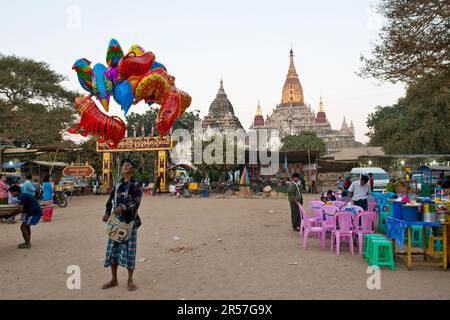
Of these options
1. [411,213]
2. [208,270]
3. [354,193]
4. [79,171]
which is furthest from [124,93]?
[79,171]

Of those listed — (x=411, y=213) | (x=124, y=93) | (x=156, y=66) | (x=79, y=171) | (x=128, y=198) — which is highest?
(x=156, y=66)

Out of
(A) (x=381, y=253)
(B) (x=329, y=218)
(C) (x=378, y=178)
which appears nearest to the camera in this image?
(A) (x=381, y=253)

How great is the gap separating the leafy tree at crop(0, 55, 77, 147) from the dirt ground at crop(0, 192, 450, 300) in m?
16.4

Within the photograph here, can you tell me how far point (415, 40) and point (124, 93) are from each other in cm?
826

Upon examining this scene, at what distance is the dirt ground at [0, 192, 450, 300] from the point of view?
436 centimetres

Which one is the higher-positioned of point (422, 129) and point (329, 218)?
point (422, 129)

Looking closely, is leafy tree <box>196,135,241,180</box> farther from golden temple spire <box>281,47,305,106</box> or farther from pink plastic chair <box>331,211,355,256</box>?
golden temple spire <box>281,47,305,106</box>

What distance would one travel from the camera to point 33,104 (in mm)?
26344

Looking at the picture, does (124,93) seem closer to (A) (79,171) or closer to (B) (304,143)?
(A) (79,171)

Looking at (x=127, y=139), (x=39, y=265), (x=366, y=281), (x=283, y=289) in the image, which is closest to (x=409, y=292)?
(x=366, y=281)

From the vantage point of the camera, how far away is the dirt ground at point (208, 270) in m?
4.36

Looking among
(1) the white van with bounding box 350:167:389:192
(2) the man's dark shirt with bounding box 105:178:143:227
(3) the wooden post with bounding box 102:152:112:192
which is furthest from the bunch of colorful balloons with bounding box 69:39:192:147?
(3) the wooden post with bounding box 102:152:112:192

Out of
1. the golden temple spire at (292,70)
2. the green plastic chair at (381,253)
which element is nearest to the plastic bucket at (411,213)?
the green plastic chair at (381,253)

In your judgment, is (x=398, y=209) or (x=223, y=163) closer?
(x=398, y=209)
